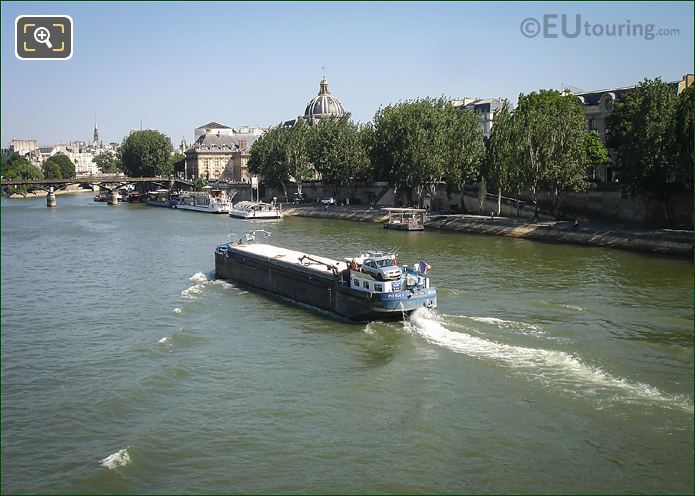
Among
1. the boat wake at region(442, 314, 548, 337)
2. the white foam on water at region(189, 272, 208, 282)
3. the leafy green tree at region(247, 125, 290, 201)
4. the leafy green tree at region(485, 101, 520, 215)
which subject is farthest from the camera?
the leafy green tree at region(247, 125, 290, 201)

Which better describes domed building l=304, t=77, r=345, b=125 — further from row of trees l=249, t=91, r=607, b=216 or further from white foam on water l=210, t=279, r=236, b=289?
white foam on water l=210, t=279, r=236, b=289

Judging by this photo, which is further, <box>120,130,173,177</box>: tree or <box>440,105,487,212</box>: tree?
<box>120,130,173,177</box>: tree

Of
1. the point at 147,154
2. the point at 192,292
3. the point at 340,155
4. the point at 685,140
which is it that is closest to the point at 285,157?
the point at 340,155

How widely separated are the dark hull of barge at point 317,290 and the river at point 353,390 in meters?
0.62

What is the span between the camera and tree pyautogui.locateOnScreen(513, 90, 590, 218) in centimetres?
5509

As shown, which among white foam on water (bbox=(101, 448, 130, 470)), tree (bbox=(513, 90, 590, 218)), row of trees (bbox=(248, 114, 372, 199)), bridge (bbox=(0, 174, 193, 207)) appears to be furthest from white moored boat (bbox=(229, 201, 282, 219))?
white foam on water (bbox=(101, 448, 130, 470))

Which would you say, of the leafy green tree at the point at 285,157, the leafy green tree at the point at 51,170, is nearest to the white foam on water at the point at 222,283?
the leafy green tree at the point at 285,157

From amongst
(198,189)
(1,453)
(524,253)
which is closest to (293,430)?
(1,453)

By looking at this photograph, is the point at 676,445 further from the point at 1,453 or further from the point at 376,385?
the point at 1,453

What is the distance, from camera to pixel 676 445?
1634cm

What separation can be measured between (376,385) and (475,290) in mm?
14034

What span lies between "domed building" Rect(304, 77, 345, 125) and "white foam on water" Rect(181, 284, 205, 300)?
Answer: 388 feet

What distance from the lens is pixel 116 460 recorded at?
16.2 meters

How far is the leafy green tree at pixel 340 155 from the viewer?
90.9 meters
